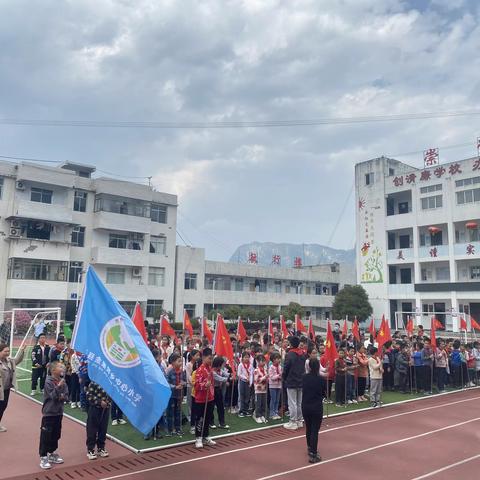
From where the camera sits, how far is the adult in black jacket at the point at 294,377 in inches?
350

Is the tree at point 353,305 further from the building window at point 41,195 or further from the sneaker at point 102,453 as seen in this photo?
the sneaker at point 102,453

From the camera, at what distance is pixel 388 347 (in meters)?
13.8

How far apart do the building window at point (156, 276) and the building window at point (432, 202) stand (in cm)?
2131

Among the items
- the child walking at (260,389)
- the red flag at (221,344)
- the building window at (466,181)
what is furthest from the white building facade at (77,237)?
the child walking at (260,389)

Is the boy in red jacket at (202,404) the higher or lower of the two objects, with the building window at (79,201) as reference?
lower

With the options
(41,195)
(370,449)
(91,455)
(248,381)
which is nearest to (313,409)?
(370,449)

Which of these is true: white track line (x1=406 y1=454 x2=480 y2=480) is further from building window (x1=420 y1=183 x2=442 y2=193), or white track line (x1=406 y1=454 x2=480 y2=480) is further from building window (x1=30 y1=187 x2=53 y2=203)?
building window (x1=420 y1=183 x2=442 y2=193)

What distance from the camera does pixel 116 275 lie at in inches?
1347

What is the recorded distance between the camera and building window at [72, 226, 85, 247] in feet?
106

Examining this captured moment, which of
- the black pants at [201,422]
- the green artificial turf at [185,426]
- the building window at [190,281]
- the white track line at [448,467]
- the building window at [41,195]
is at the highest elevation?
the building window at [41,195]

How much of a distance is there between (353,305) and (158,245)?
1639 centimetres

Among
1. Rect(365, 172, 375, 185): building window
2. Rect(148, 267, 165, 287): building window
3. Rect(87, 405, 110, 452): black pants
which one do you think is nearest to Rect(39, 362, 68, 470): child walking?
Rect(87, 405, 110, 452): black pants

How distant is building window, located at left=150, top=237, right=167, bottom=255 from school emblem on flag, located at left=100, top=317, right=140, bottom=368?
30.0 meters

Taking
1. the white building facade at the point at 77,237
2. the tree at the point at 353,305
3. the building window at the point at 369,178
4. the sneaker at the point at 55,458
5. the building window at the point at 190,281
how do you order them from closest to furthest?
the sneaker at the point at 55,458, the white building facade at the point at 77,237, the tree at the point at 353,305, the building window at the point at 190,281, the building window at the point at 369,178
